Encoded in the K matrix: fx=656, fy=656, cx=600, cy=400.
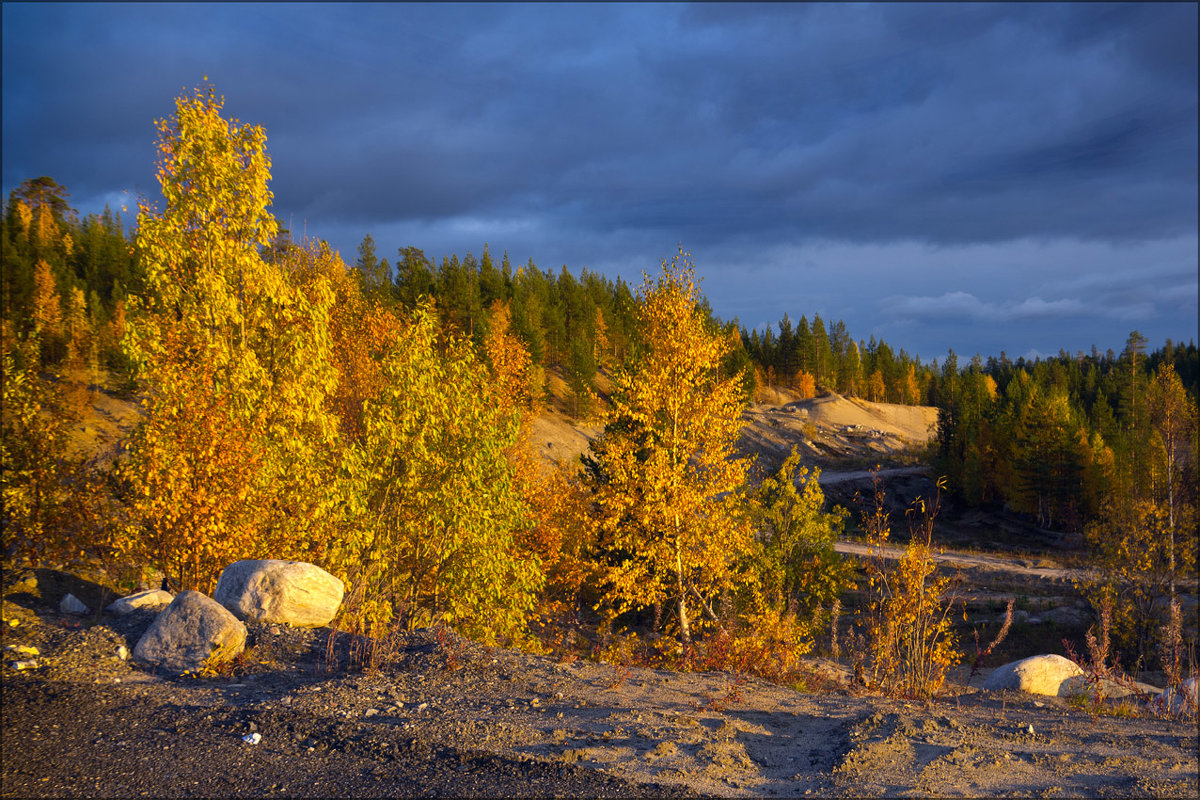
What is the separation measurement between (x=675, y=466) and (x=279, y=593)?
26.5ft

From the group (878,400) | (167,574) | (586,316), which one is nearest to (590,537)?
(167,574)

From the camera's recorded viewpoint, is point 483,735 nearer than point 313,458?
Yes

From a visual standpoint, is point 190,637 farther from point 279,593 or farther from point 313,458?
point 313,458

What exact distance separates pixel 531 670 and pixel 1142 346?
11855cm

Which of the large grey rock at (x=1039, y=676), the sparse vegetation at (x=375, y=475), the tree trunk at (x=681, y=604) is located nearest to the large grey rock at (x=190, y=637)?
the sparse vegetation at (x=375, y=475)

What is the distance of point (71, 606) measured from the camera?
11664 mm

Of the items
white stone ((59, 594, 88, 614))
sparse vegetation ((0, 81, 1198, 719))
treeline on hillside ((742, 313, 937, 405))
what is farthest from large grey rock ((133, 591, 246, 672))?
treeline on hillside ((742, 313, 937, 405))

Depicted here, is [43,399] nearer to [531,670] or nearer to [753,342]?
[531,670]

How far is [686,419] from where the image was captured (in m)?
15.3

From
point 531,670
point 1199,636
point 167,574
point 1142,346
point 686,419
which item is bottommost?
point 1199,636

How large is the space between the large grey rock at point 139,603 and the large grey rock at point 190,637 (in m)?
2.06

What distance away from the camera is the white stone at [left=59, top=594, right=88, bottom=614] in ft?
37.9

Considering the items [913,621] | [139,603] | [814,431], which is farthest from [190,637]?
[814,431]

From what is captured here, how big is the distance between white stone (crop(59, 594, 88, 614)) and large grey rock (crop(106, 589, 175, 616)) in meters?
0.62
